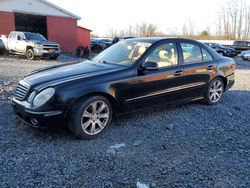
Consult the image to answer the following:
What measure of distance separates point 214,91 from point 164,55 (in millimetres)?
1789

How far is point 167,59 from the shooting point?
4.97 meters

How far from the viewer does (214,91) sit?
5.97m

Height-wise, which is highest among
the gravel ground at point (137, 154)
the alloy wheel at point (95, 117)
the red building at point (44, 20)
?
the red building at point (44, 20)

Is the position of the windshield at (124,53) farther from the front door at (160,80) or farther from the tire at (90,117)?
the tire at (90,117)

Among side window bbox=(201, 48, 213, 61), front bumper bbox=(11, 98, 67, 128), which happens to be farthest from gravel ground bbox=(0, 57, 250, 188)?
side window bbox=(201, 48, 213, 61)

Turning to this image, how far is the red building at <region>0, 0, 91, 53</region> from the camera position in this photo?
20625 millimetres

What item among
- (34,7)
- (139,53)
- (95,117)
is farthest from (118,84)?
(34,7)

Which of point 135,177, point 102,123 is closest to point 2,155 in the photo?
point 102,123

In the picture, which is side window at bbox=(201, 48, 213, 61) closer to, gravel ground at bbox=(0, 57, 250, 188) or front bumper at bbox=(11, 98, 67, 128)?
gravel ground at bbox=(0, 57, 250, 188)

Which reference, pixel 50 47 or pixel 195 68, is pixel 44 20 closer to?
pixel 50 47

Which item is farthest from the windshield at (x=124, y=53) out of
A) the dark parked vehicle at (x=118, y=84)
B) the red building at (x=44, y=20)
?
the red building at (x=44, y=20)

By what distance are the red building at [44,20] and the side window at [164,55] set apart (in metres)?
19.1

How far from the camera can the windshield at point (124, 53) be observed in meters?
4.71

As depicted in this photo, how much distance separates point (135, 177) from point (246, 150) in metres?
1.83
